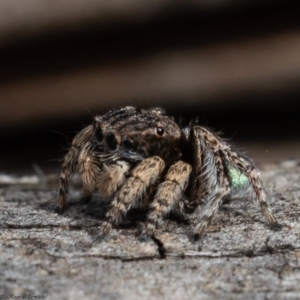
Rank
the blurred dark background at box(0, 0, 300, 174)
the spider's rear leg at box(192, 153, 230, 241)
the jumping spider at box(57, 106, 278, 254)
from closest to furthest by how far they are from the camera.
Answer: the spider's rear leg at box(192, 153, 230, 241)
the jumping spider at box(57, 106, 278, 254)
the blurred dark background at box(0, 0, 300, 174)

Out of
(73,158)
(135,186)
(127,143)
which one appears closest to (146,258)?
(135,186)

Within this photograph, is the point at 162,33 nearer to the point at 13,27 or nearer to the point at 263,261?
the point at 13,27

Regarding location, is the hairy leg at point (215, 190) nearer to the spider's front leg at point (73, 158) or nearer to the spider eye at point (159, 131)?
the spider eye at point (159, 131)

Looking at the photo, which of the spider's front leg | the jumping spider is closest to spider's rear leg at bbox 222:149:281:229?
the jumping spider

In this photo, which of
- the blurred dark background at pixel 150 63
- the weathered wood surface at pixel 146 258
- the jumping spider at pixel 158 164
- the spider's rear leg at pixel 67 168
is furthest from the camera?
the blurred dark background at pixel 150 63

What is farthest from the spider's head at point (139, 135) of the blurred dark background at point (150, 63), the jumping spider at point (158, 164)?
the blurred dark background at point (150, 63)

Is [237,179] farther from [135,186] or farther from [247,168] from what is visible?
[135,186]

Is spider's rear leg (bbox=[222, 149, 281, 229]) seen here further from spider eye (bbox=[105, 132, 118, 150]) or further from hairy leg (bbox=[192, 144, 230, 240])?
spider eye (bbox=[105, 132, 118, 150])
